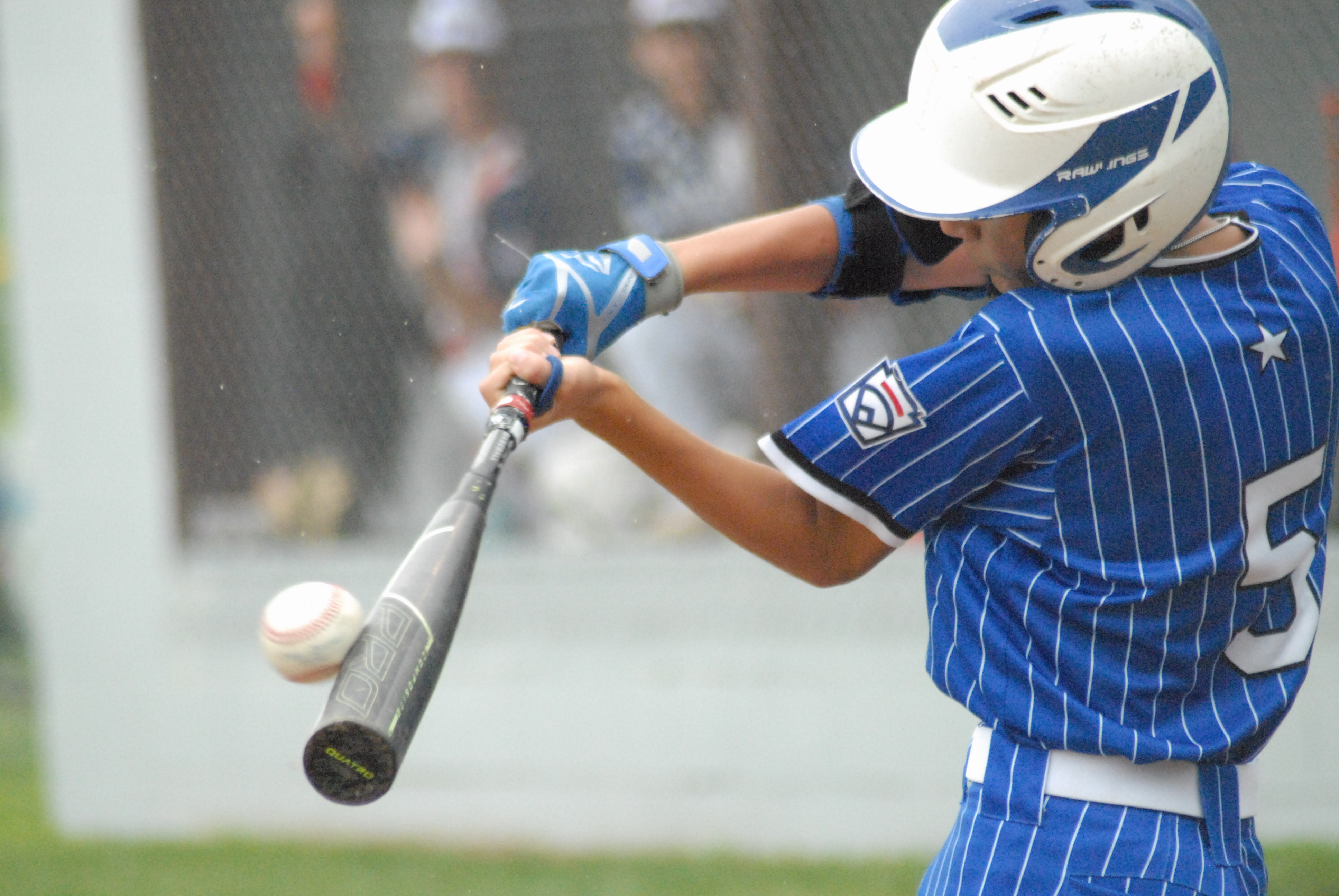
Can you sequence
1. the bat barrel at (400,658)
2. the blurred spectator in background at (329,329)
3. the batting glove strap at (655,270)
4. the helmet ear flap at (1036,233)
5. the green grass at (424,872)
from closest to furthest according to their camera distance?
1. the bat barrel at (400,658)
2. the helmet ear flap at (1036,233)
3. the batting glove strap at (655,270)
4. the green grass at (424,872)
5. the blurred spectator in background at (329,329)

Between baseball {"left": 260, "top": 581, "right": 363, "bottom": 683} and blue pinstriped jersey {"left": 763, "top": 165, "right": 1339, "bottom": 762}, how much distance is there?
632 millimetres

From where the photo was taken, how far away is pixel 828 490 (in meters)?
1.85

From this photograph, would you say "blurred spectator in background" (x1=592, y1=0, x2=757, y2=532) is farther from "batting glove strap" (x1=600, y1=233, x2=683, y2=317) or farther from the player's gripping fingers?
the player's gripping fingers

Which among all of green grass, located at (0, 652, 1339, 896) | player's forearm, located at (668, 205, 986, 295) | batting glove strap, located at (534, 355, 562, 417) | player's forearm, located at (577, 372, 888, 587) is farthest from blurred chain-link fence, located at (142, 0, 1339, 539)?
batting glove strap, located at (534, 355, 562, 417)

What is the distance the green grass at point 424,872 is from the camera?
177 inches

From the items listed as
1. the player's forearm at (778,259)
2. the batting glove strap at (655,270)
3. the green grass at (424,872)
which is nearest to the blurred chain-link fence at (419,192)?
the green grass at (424,872)

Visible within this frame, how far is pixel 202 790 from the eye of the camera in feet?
18.1

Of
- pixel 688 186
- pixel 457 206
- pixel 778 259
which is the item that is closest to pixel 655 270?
pixel 778 259

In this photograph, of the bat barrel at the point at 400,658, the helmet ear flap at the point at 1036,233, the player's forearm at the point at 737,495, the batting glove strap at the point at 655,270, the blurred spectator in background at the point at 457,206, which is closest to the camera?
the bat barrel at the point at 400,658

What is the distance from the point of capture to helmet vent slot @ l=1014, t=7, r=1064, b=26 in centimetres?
172

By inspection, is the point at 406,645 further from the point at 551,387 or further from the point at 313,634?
the point at 551,387

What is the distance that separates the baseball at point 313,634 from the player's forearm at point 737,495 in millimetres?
402

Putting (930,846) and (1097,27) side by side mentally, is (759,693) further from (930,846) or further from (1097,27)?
(1097,27)

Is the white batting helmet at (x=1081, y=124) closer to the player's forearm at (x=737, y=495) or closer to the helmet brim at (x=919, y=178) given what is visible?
the helmet brim at (x=919, y=178)
